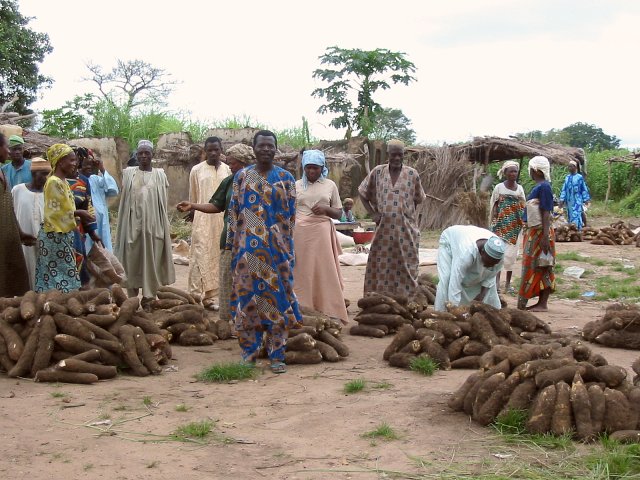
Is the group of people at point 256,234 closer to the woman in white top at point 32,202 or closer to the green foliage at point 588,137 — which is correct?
the woman in white top at point 32,202

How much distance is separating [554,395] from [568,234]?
14.4 m

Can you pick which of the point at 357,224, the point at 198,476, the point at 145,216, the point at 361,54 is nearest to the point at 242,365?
the point at 198,476

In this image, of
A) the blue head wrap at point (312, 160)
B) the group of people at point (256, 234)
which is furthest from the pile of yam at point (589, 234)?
the blue head wrap at point (312, 160)

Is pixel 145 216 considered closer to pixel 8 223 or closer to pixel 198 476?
pixel 8 223

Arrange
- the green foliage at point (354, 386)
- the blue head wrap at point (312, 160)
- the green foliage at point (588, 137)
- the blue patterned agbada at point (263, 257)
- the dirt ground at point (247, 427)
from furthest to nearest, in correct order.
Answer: the green foliage at point (588, 137) < the blue head wrap at point (312, 160) < the blue patterned agbada at point (263, 257) < the green foliage at point (354, 386) < the dirt ground at point (247, 427)

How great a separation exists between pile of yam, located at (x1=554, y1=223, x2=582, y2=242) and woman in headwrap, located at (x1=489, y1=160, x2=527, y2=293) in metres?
8.37

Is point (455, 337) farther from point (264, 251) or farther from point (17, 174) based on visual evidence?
point (17, 174)

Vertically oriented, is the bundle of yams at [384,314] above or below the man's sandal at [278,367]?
above

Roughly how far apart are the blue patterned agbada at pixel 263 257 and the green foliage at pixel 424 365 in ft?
3.42

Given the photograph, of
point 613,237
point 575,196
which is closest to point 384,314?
point 613,237

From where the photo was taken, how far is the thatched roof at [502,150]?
20359 millimetres

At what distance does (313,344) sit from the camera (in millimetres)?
6469

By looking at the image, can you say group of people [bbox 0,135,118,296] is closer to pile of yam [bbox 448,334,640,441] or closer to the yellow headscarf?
the yellow headscarf

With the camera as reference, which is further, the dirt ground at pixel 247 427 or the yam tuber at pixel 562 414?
the yam tuber at pixel 562 414
